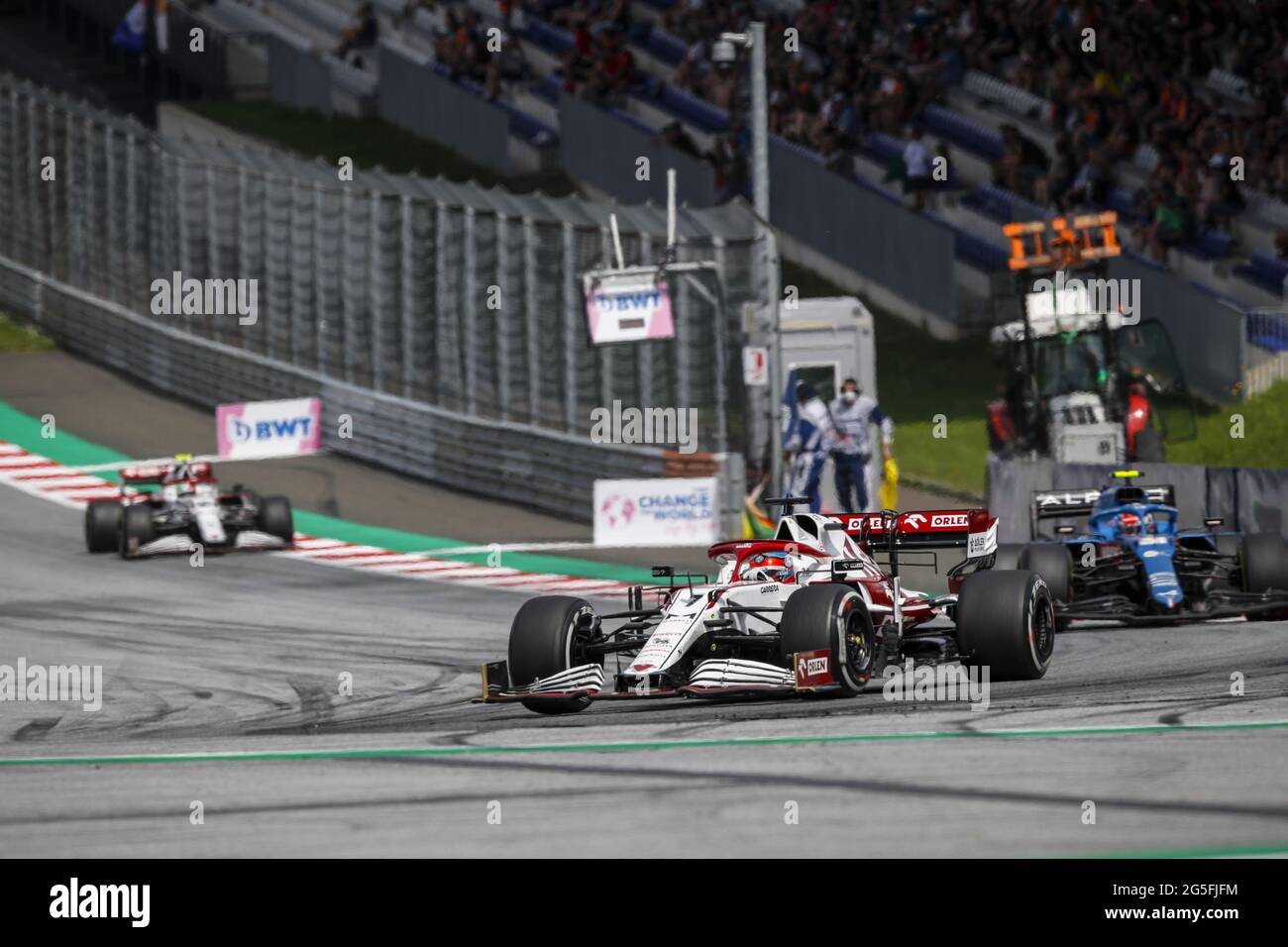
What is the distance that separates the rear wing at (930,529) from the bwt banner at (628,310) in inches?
362

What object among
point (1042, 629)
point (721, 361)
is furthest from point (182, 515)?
point (1042, 629)

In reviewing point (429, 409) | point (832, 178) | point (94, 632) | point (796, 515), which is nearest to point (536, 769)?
point (796, 515)

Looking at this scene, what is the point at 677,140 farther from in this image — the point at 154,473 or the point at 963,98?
the point at 154,473

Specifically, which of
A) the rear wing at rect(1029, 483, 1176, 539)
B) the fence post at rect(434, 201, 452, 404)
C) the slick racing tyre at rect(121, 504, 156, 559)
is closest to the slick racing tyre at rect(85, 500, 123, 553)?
the slick racing tyre at rect(121, 504, 156, 559)

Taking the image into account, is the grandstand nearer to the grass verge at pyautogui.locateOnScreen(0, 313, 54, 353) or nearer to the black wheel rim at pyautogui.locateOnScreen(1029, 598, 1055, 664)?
the grass verge at pyautogui.locateOnScreen(0, 313, 54, 353)

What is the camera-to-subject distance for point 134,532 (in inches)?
800

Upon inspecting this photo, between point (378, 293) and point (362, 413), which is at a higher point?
point (378, 293)

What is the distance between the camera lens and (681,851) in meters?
7.07

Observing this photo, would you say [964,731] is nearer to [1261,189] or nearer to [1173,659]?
[1173,659]

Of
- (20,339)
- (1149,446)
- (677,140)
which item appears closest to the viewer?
(1149,446)

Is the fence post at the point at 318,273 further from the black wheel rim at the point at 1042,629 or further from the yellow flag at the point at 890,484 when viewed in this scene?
the black wheel rim at the point at 1042,629

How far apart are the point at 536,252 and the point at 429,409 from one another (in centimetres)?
280

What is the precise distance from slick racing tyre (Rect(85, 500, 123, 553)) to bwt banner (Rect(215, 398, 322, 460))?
406cm

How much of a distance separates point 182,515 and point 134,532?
49 centimetres
